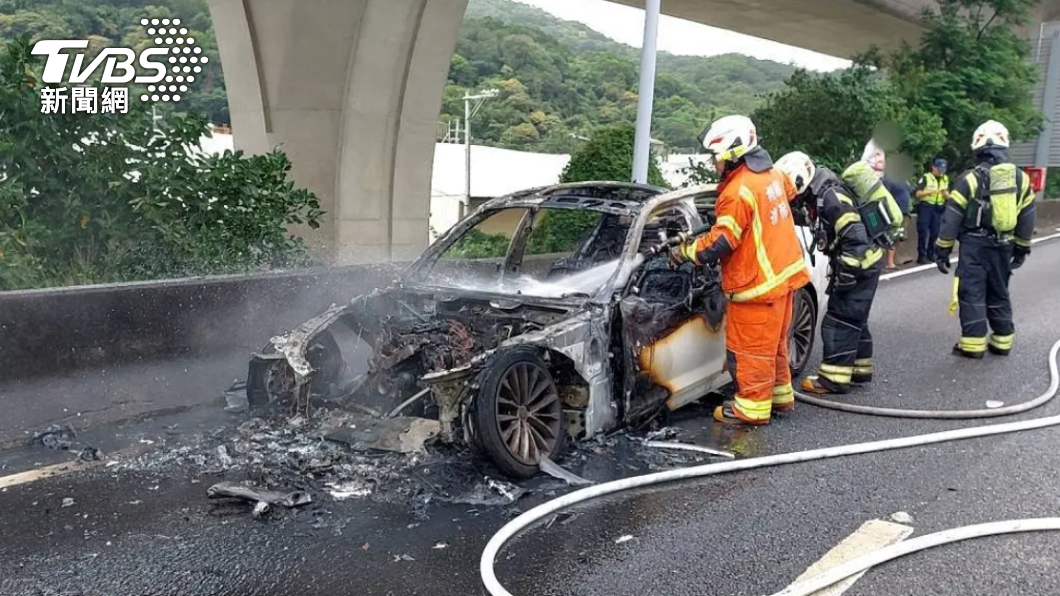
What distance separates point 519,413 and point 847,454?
196 centimetres

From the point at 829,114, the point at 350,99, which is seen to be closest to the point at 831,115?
the point at 829,114

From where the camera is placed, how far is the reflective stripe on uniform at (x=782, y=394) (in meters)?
5.75

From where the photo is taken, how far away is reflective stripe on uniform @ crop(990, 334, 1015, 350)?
7.38 meters

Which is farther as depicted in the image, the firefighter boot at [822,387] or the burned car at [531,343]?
the firefighter boot at [822,387]

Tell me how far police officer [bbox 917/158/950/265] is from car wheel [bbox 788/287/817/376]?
771 centimetres

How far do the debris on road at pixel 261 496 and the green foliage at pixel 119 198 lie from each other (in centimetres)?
289

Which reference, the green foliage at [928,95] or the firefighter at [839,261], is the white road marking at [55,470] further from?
the green foliage at [928,95]

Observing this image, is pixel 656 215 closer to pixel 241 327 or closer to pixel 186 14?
pixel 241 327

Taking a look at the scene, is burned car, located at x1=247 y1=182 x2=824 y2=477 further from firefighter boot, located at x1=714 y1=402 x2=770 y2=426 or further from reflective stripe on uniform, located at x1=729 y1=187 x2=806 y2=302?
reflective stripe on uniform, located at x1=729 y1=187 x2=806 y2=302

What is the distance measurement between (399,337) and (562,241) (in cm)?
619

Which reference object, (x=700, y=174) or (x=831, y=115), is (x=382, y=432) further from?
(x=831, y=115)

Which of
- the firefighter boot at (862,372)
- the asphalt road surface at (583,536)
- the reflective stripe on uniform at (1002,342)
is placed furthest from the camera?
the reflective stripe on uniform at (1002,342)

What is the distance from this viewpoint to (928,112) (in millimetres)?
15367

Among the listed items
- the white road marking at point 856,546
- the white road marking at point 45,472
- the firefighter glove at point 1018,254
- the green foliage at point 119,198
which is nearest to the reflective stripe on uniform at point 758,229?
the white road marking at point 856,546
